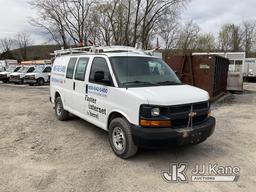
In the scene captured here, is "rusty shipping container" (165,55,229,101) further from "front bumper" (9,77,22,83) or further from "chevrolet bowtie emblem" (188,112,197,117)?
"front bumper" (9,77,22,83)

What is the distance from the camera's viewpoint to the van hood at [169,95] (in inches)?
171

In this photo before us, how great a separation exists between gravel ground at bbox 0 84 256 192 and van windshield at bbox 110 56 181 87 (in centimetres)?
140

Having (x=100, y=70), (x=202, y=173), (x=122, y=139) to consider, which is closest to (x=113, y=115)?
(x=122, y=139)

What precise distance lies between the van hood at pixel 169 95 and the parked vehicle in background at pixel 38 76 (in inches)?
772

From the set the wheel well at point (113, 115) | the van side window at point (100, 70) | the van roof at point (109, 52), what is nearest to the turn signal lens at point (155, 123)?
the wheel well at point (113, 115)

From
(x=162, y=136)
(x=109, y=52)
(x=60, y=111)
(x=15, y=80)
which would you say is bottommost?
(x=15, y=80)

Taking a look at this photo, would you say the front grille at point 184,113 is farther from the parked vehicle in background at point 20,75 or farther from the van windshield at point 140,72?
the parked vehicle in background at point 20,75

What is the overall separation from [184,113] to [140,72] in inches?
53.6

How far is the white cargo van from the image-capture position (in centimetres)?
435

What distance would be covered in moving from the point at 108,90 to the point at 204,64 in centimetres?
748

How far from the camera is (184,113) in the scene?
4523 mm

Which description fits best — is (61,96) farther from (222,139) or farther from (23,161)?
(222,139)

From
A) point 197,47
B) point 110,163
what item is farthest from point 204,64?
point 197,47

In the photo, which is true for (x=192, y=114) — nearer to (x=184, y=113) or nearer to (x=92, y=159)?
(x=184, y=113)
